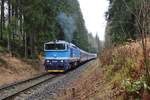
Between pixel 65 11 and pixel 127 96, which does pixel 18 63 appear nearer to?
pixel 65 11

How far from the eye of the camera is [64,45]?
3297cm

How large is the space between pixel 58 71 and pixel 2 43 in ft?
38.5

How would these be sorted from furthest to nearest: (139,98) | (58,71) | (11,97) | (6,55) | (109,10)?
(109,10) → (6,55) → (58,71) → (11,97) → (139,98)

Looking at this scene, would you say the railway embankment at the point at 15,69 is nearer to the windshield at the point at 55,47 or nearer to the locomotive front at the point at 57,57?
the locomotive front at the point at 57,57

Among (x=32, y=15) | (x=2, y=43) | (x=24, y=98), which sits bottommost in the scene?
(x=24, y=98)

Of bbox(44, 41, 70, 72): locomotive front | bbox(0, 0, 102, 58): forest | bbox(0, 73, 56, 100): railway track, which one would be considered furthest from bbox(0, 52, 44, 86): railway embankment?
bbox(0, 73, 56, 100): railway track

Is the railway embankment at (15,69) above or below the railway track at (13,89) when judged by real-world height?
above

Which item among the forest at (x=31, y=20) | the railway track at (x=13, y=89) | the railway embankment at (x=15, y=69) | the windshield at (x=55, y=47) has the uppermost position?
the forest at (x=31, y=20)

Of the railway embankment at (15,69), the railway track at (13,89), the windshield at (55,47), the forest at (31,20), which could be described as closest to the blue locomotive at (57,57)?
the windshield at (55,47)

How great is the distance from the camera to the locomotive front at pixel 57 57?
32031mm

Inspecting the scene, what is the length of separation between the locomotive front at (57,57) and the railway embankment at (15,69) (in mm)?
1751

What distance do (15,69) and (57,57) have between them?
401cm

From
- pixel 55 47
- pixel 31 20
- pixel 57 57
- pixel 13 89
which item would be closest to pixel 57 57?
pixel 57 57

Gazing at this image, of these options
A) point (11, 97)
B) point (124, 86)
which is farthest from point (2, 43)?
point (124, 86)
